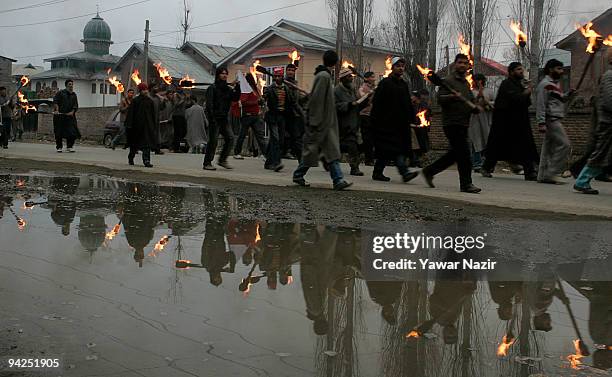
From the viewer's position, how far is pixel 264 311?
4387 mm

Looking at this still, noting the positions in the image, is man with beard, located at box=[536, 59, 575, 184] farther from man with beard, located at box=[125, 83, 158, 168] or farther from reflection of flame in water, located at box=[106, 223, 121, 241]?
man with beard, located at box=[125, 83, 158, 168]

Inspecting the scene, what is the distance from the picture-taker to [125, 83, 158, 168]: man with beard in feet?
48.9

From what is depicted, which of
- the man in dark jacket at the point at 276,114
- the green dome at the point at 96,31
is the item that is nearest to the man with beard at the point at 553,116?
the man in dark jacket at the point at 276,114

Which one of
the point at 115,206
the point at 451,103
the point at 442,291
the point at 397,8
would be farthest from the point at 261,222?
the point at 397,8

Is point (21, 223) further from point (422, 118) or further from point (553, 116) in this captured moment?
point (422, 118)

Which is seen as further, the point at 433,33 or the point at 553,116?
the point at 433,33

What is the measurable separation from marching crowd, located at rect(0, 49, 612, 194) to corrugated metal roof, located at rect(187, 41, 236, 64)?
39689mm

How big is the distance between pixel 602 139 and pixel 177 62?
47808 mm

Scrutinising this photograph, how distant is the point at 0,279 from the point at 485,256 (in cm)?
337

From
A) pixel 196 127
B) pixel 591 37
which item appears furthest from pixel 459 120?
pixel 196 127

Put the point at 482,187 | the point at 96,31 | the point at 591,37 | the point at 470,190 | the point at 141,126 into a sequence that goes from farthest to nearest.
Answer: the point at 96,31, the point at 141,126, the point at 482,187, the point at 591,37, the point at 470,190

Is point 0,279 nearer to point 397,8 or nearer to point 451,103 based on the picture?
point 451,103

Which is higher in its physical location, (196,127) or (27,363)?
(196,127)

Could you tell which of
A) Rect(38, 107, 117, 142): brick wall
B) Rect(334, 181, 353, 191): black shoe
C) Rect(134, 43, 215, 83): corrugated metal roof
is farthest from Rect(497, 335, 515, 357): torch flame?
Rect(134, 43, 215, 83): corrugated metal roof
